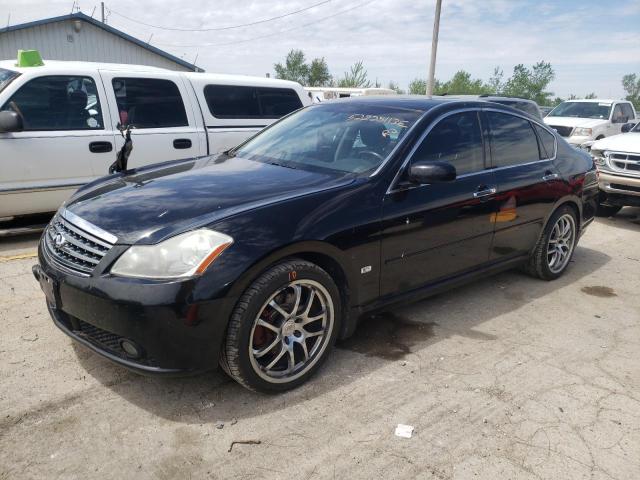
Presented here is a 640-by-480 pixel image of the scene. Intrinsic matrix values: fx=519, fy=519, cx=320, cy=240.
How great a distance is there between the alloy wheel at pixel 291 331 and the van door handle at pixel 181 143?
3869mm

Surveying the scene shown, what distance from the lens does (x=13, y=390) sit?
9.36 feet

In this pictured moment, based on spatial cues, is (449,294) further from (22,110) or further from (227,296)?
(22,110)

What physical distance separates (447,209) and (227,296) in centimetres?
181

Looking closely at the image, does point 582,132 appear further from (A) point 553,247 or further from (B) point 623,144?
(A) point 553,247

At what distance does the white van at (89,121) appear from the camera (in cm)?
522

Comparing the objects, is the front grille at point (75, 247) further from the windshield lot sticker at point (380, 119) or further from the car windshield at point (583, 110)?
the car windshield at point (583, 110)

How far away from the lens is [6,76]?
5.43 meters

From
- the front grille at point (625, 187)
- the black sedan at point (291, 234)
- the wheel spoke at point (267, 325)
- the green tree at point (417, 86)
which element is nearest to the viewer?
the black sedan at point (291, 234)

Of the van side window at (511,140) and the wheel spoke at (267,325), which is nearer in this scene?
the wheel spoke at (267,325)

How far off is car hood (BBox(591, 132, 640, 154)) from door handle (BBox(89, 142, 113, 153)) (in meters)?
→ 7.24

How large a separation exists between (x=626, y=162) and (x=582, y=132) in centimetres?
611

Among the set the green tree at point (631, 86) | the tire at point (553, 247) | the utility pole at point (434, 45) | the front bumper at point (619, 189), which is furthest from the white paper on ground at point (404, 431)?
the green tree at point (631, 86)

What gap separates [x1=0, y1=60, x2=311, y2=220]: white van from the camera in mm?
5219

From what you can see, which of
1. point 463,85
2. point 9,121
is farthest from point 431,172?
point 463,85
